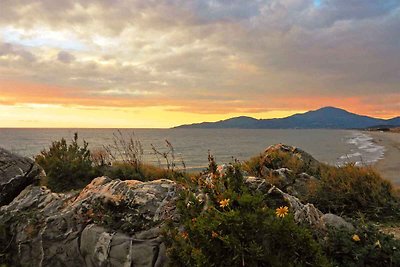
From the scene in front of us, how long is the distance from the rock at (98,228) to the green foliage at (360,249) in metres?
2.05

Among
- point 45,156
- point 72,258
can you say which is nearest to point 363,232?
point 72,258

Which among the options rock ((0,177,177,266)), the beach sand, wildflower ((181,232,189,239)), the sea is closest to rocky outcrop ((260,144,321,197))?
the sea

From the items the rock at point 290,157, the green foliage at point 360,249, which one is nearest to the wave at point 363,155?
the rock at point 290,157

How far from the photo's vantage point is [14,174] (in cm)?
715

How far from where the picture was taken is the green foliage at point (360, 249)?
453 centimetres

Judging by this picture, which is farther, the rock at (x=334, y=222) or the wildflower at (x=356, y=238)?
the rock at (x=334, y=222)

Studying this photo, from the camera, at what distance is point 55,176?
1006cm

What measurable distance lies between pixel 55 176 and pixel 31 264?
530cm

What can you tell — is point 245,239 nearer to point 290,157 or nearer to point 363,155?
point 290,157

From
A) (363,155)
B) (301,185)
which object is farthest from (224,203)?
(363,155)

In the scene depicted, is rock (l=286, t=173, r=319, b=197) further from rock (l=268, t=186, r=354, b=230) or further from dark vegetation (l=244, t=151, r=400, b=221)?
rock (l=268, t=186, r=354, b=230)

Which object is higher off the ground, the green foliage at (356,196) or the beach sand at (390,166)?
the green foliage at (356,196)

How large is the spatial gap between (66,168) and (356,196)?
7.31 meters

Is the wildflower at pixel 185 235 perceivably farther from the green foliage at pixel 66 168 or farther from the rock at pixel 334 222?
the green foliage at pixel 66 168
